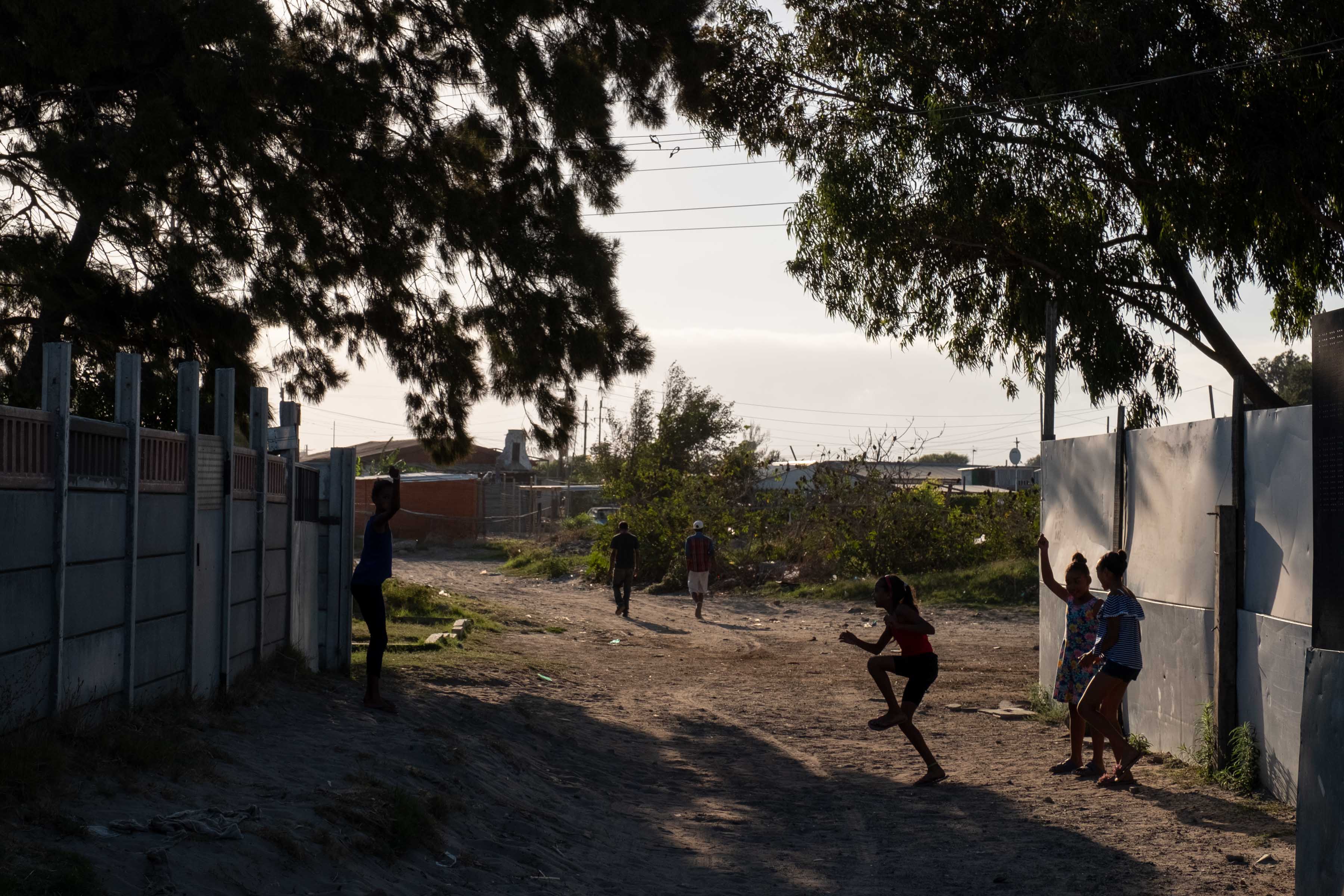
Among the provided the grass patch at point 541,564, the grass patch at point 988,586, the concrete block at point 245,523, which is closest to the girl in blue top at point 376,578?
the concrete block at point 245,523

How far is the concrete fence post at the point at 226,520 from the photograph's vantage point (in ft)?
27.4

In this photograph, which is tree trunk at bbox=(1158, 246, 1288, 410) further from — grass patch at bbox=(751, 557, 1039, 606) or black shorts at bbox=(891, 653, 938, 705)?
black shorts at bbox=(891, 653, 938, 705)

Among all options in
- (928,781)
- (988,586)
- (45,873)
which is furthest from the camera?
(988,586)

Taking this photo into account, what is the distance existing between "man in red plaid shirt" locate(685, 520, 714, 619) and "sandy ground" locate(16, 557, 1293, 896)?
28.3 feet

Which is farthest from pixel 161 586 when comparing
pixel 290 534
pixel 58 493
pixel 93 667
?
pixel 290 534

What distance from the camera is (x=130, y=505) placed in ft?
22.6

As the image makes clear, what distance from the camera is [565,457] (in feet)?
44.7

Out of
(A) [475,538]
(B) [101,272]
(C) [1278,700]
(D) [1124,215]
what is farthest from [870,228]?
(A) [475,538]

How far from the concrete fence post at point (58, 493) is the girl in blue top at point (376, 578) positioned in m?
3.27

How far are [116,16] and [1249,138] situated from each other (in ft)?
45.7

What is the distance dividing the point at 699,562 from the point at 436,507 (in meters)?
26.1

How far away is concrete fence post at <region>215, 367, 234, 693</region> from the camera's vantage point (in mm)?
8352

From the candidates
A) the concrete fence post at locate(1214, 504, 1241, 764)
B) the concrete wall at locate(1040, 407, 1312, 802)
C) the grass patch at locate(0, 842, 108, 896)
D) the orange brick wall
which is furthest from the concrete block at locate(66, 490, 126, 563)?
the orange brick wall

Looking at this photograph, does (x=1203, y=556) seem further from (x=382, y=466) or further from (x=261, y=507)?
(x=382, y=466)
